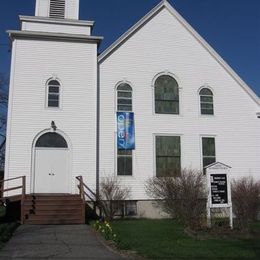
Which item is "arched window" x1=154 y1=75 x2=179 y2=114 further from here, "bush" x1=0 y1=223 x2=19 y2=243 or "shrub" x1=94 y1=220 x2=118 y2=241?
"bush" x1=0 y1=223 x2=19 y2=243

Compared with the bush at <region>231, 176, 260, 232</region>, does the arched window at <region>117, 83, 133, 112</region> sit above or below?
above

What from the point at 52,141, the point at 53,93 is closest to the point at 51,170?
the point at 52,141

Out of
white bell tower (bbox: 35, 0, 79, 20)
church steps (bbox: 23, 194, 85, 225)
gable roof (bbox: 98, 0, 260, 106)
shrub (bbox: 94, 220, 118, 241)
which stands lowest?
shrub (bbox: 94, 220, 118, 241)

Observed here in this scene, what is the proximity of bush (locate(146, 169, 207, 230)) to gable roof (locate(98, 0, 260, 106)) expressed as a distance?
18.6 feet

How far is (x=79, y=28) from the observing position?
2205 centimetres

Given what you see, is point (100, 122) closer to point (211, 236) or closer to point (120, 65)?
point (120, 65)

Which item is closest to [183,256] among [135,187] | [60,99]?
[135,187]

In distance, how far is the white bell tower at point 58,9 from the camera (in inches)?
882

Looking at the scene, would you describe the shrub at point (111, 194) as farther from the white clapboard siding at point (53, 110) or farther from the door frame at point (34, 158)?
the door frame at point (34, 158)

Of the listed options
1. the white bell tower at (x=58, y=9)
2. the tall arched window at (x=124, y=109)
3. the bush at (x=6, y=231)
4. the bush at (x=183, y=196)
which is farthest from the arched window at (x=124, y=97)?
the bush at (x=6, y=231)

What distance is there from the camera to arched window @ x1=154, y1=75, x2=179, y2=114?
22312mm

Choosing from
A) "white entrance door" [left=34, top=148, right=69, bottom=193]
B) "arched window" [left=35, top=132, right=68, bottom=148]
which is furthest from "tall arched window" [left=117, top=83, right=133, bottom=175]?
"arched window" [left=35, top=132, right=68, bottom=148]

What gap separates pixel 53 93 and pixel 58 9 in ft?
15.4

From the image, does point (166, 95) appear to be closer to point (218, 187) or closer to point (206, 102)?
point (206, 102)
